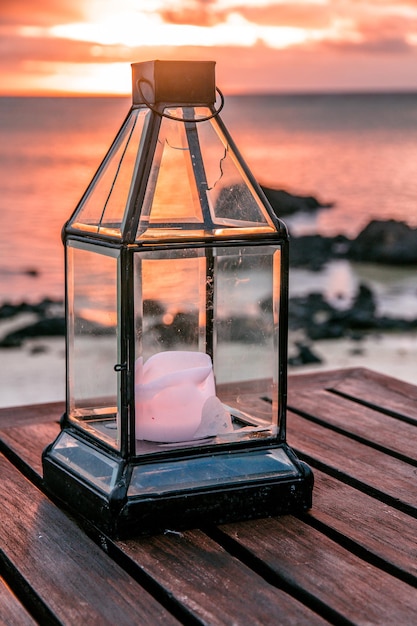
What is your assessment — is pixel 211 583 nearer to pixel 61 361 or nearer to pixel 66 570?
pixel 66 570

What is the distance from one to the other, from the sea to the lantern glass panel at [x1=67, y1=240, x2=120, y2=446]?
2094 millimetres

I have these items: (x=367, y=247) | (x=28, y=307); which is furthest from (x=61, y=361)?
(x=367, y=247)

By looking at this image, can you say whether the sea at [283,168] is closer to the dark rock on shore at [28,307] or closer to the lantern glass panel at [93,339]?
the dark rock on shore at [28,307]

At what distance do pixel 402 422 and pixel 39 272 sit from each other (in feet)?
20.9

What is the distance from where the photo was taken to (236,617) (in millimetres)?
1206

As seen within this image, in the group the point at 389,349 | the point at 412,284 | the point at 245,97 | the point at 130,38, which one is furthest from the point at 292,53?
the point at 245,97

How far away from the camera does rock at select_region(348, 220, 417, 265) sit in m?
9.22

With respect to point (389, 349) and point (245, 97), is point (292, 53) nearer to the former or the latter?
point (389, 349)

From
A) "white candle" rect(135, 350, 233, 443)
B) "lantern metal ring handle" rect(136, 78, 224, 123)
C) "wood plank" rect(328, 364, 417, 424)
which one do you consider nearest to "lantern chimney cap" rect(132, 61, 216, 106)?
"lantern metal ring handle" rect(136, 78, 224, 123)

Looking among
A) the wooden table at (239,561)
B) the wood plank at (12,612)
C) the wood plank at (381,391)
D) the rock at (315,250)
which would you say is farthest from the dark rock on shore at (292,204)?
the wood plank at (12,612)

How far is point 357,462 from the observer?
5.91 feet

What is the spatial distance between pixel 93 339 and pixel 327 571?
1.80ft

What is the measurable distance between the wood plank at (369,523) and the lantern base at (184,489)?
5 cm

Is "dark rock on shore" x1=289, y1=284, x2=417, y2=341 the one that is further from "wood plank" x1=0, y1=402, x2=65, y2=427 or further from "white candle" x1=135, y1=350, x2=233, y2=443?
"white candle" x1=135, y1=350, x2=233, y2=443
